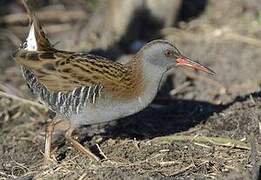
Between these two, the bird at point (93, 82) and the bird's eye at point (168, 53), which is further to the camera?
the bird's eye at point (168, 53)

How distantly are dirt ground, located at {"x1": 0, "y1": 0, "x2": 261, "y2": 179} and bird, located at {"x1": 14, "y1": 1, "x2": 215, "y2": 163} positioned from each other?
1.04 feet

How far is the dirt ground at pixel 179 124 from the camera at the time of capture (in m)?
5.64

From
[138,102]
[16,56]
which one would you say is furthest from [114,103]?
[16,56]

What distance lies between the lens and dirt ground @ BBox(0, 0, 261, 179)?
18.5 ft

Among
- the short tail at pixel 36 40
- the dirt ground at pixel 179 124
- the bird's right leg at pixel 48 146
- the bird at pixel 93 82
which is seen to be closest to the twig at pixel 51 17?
the dirt ground at pixel 179 124

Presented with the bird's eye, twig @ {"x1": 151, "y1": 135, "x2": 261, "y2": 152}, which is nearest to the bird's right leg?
twig @ {"x1": 151, "y1": 135, "x2": 261, "y2": 152}

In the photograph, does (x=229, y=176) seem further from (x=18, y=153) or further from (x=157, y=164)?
(x=18, y=153)

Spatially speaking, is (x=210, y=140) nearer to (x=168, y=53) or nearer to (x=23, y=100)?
(x=168, y=53)

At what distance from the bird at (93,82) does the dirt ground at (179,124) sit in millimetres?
316

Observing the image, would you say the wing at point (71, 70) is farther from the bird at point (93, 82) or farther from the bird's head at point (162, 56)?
the bird's head at point (162, 56)

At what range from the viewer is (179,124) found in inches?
274

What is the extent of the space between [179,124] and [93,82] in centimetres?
144

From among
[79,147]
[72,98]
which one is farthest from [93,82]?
[79,147]

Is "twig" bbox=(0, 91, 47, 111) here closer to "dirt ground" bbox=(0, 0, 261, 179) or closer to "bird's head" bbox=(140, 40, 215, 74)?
"dirt ground" bbox=(0, 0, 261, 179)
